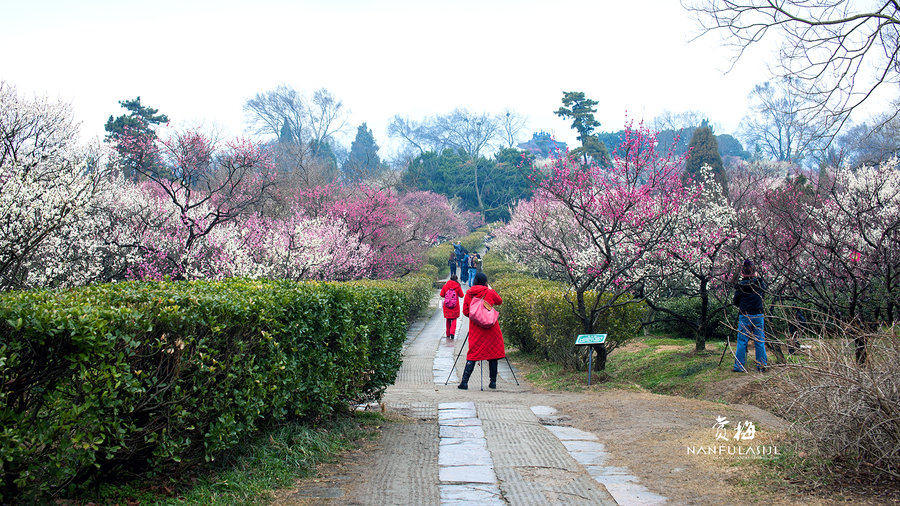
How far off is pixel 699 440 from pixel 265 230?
15695 millimetres

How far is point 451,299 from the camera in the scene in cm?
1445

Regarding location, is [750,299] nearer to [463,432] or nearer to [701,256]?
[701,256]

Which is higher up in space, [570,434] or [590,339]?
[590,339]

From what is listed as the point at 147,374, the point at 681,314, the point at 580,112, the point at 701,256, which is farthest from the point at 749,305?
the point at 580,112

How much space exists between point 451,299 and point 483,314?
600 cm

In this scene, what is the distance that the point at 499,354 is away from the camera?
8.59m

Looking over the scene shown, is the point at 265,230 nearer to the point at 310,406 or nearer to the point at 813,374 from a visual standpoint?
the point at 310,406

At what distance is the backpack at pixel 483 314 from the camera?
27.7ft

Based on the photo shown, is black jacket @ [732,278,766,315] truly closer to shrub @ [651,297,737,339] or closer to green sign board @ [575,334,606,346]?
green sign board @ [575,334,606,346]

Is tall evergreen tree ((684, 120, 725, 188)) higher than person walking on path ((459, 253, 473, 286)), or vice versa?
tall evergreen tree ((684, 120, 725, 188))

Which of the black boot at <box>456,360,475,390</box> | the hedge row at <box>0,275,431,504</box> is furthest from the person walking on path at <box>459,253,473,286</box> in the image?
the hedge row at <box>0,275,431,504</box>

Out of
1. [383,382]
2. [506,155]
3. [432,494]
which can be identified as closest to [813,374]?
[432,494]

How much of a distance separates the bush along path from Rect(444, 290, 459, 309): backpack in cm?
588

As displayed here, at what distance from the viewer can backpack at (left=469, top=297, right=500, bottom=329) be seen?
845 centimetres
